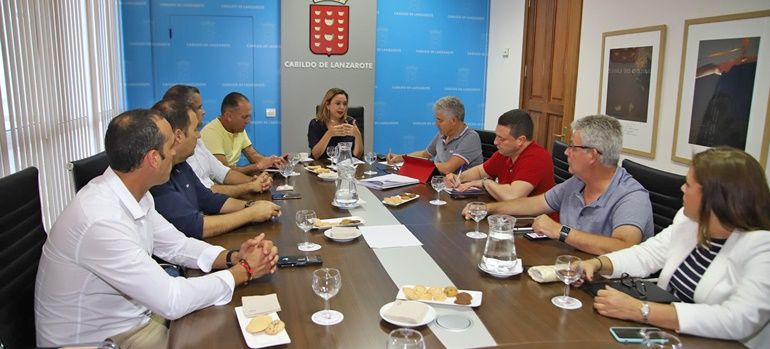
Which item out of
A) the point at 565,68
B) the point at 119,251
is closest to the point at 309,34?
the point at 565,68

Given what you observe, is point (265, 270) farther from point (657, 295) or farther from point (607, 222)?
point (607, 222)

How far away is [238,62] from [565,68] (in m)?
3.47

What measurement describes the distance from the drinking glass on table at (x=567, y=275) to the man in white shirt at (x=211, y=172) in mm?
1966

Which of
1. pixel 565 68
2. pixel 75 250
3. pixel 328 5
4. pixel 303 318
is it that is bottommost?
pixel 303 318

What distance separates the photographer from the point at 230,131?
4.24 meters

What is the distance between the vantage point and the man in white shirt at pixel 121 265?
5.38ft

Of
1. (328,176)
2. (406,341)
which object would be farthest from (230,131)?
(406,341)

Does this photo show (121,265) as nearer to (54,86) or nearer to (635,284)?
(635,284)

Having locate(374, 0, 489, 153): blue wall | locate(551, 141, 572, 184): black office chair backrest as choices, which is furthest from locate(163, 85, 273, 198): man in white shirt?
locate(374, 0, 489, 153): blue wall

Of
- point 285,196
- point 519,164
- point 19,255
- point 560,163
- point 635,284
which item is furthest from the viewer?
point 560,163

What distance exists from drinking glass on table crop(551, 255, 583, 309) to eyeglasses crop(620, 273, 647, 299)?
0.18m

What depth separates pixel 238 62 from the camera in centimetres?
605

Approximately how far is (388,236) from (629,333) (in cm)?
112

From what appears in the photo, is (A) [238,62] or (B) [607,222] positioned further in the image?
(A) [238,62]
